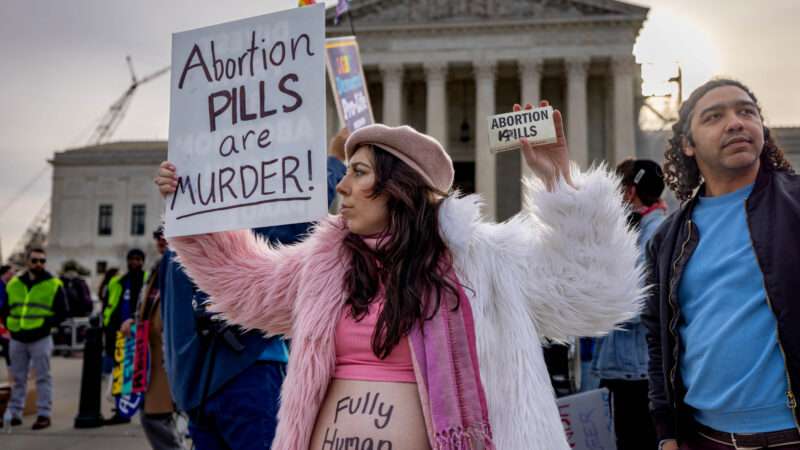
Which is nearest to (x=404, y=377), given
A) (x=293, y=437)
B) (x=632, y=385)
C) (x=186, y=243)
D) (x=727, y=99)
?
(x=293, y=437)

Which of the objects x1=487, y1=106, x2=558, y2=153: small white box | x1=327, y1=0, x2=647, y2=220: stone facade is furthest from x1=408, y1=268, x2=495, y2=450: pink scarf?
x1=327, y1=0, x2=647, y2=220: stone facade

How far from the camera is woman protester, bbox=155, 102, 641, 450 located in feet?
6.72

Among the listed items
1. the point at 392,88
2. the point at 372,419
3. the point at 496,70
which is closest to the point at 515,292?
the point at 372,419

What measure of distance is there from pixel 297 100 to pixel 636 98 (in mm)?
37546

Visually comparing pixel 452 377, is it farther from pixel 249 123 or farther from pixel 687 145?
pixel 687 145

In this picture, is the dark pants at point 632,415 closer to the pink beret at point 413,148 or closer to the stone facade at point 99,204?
the pink beret at point 413,148

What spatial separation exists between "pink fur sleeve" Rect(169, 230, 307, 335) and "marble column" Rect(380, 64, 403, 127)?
35430 millimetres

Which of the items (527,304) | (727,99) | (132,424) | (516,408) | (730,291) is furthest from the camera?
(132,424)

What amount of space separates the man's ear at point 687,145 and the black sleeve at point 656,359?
0.38m

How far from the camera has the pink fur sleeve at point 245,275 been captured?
2.54 metres

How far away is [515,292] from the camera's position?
217 cm

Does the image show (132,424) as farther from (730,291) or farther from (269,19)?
(730,291)

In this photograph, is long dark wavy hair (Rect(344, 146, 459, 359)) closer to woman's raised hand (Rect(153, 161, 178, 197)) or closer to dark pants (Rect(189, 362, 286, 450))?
woman's raised hand (Rect(153, 161, 178, 197))

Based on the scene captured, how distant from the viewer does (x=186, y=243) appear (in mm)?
2678
